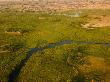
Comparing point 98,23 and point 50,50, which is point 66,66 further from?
point 98,23

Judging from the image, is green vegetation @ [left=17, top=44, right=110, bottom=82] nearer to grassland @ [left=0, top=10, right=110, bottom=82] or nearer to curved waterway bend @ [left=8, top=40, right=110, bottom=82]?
grassland @ [left=0, top=10, right=110, bottom=82]

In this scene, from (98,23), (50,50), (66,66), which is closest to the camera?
(66,66)

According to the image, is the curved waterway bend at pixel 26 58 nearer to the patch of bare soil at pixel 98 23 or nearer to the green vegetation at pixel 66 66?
the green vegetation at pixel 66 66

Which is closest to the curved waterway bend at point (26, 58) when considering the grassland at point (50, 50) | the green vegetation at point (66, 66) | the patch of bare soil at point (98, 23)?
the grassland at point (50, 50)

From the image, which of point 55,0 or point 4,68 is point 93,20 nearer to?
point 4,68

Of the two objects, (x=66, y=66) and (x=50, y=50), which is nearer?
(x=66, y=66)

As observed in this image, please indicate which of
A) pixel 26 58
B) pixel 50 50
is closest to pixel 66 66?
pixel 26 58

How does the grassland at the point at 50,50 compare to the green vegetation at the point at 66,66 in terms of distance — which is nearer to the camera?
the green vegetation at the point at 66,66

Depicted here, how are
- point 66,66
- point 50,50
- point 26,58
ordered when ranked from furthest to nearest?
point 50,50
point 26,58
point 66,66
